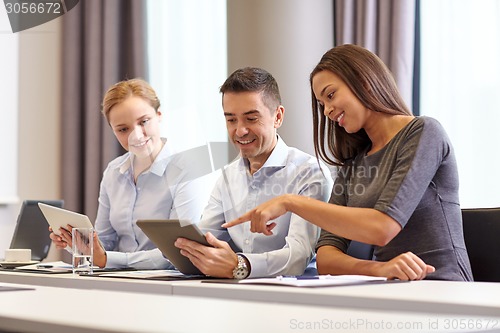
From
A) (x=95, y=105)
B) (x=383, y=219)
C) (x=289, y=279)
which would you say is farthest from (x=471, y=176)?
(x=95, y=105)

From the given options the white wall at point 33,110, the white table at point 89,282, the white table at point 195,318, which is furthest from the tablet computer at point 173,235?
the white wall at point 33,110

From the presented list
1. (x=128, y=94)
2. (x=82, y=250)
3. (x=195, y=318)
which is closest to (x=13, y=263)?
(x=82, y=250)

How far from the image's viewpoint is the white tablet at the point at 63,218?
2.39m

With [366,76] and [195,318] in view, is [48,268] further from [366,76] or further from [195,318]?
[195,318]

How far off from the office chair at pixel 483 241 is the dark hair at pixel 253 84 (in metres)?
0.79

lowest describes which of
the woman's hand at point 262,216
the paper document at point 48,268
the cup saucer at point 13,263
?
the cup saucer at point 13,263

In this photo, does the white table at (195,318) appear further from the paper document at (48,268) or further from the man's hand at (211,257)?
the paper document at (48,268)

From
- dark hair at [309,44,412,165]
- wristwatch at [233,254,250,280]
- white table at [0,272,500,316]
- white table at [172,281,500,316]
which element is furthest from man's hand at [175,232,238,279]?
dark hair at [309,44,412,165]

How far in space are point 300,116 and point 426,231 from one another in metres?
1.74

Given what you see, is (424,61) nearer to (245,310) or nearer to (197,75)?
(197,75)

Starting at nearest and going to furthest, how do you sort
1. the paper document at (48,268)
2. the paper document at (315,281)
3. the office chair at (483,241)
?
1. the paper document at (315,281)
2. the office chair at (483,241)
3. the paper document at (48,268)

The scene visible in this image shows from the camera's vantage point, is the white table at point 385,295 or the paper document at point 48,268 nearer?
the white table at point 385,295

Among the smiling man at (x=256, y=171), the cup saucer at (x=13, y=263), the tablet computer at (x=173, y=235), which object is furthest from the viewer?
the cup saucer at (x=13, y=263)

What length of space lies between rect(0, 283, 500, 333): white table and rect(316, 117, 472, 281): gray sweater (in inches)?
40.6
